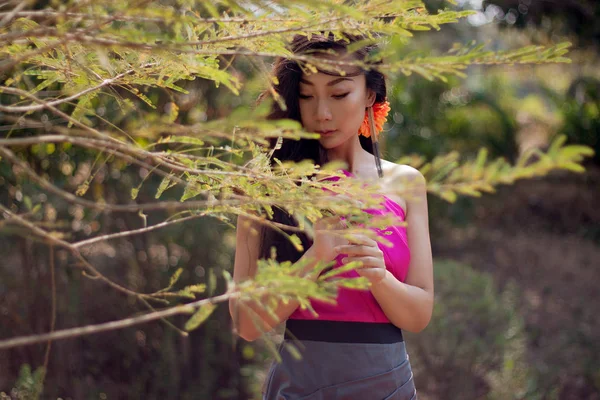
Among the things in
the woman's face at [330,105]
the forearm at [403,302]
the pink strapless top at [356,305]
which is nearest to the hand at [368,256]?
the forearm at [403,302]

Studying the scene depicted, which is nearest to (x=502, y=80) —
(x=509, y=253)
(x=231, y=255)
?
(x=509, y=253)

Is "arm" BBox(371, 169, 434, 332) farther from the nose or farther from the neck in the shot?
the nose

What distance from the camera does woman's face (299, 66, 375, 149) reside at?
196 centimetres

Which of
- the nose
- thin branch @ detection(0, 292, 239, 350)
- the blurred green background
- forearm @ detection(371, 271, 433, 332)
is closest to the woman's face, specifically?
the nose

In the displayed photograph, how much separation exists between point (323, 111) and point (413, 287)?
0.58 m

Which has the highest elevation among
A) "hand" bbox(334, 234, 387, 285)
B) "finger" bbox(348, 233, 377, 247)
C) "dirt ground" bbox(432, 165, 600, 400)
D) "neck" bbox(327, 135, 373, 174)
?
"finger" bbox(348, 233, 377, 247)

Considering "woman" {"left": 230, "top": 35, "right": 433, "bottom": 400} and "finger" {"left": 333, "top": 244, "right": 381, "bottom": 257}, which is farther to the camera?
"woman" {"left": 230, "top": 35, "right": 433, "bottom": 400}

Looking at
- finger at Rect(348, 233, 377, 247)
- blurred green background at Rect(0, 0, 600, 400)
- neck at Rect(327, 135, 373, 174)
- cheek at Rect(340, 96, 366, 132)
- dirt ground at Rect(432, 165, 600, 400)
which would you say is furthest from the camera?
dirt ground at Rect(432, 165, 600, 400)

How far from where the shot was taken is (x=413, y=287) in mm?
1962

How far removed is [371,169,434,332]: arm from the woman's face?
0.26 m

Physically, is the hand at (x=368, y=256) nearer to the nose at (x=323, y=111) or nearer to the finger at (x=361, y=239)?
the finger at (x=361, y=239)

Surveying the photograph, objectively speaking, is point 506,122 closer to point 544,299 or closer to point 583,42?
point 583,42

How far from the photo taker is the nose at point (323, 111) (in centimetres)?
194

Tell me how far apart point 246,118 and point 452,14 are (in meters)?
0.65
